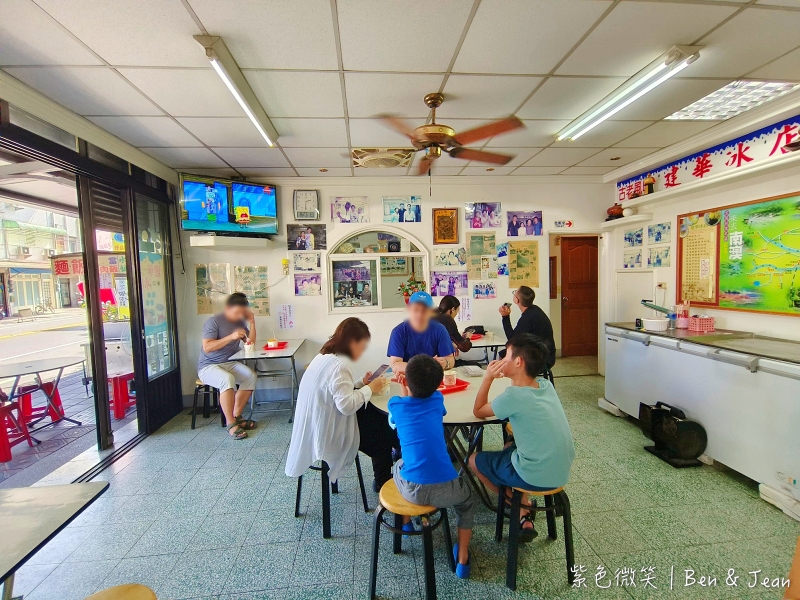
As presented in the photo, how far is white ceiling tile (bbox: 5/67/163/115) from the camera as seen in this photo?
2156 millimetres

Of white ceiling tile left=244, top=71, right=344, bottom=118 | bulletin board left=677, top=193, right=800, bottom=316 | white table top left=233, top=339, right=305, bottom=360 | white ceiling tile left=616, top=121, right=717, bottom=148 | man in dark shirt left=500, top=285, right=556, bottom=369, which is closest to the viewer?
white ceiling tile left=244, top=71, right=344, bottom=118

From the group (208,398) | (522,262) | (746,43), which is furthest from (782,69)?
(208,398)

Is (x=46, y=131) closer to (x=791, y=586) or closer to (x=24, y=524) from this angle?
(x=24, y=524)

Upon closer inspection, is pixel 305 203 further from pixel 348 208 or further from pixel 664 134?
pixel 664 134

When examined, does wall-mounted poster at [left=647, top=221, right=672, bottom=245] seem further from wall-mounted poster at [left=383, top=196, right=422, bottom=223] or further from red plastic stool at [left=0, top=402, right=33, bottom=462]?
red plastic stool at [left=0, top=402, right=33, bottom=462]

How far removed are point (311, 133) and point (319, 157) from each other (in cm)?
59

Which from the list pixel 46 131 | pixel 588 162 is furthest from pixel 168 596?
pixel 588 162

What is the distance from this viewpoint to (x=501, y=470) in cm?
178

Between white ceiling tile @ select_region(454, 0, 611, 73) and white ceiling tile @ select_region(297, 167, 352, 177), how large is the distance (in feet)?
7.30

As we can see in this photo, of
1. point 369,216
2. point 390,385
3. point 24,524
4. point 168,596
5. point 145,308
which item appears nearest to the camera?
point 24,524

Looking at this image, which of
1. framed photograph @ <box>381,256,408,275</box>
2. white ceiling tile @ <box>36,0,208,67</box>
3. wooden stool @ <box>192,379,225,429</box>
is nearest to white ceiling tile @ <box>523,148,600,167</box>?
framed photograph @ <box>381,256,408,275</box>

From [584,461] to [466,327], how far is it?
2.16 m

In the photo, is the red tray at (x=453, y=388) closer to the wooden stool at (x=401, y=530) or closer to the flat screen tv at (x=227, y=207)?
the wooden stool at (x=401, y=530)

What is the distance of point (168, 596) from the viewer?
1.69m
